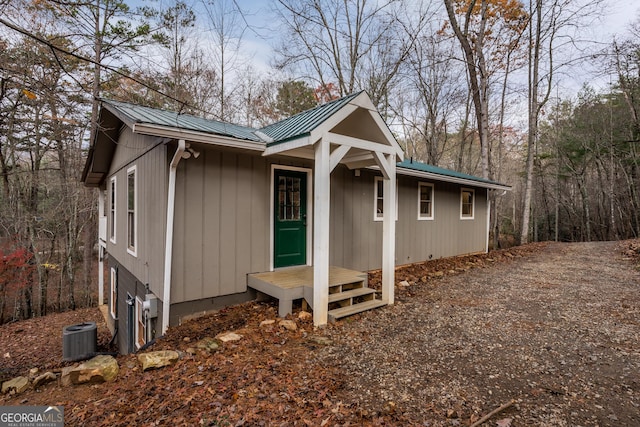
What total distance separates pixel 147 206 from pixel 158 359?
2727 mm

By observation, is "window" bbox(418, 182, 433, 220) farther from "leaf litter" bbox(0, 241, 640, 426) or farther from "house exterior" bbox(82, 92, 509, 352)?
"leaf litter" bbox(0, 241, 640, 426)

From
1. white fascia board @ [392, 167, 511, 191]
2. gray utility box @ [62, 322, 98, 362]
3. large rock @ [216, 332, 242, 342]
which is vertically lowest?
gray utility box @ [62, 322, 98, 362]

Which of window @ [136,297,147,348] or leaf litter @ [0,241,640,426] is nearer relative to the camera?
leaf litter @ [0,241,640,426]

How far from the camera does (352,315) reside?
4.36 meters

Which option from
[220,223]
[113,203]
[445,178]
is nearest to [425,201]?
[445,178]

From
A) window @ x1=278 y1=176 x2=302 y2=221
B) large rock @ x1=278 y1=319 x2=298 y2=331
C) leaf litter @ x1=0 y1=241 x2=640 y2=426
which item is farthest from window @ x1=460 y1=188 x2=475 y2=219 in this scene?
large rock @ x1=278 y1=319 x2=298 y2=331

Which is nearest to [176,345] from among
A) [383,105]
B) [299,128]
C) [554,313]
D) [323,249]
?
[323,249]

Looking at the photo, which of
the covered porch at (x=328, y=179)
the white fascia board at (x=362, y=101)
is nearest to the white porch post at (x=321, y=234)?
the covered porch at (x=328, y=179)

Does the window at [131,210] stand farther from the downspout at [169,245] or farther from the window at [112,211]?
the downspout at [169,245]

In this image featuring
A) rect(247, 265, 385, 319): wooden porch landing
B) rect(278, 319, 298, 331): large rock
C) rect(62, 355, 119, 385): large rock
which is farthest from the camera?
rect(247, 265, 385, 319): wooden porch landing

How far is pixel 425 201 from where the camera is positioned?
8156 mm

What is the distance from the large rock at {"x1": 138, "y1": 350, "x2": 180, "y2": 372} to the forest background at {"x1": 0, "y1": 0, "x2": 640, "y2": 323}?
7.97 meters

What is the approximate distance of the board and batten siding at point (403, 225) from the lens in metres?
6.21

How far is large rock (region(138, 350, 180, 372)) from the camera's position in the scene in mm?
3033
